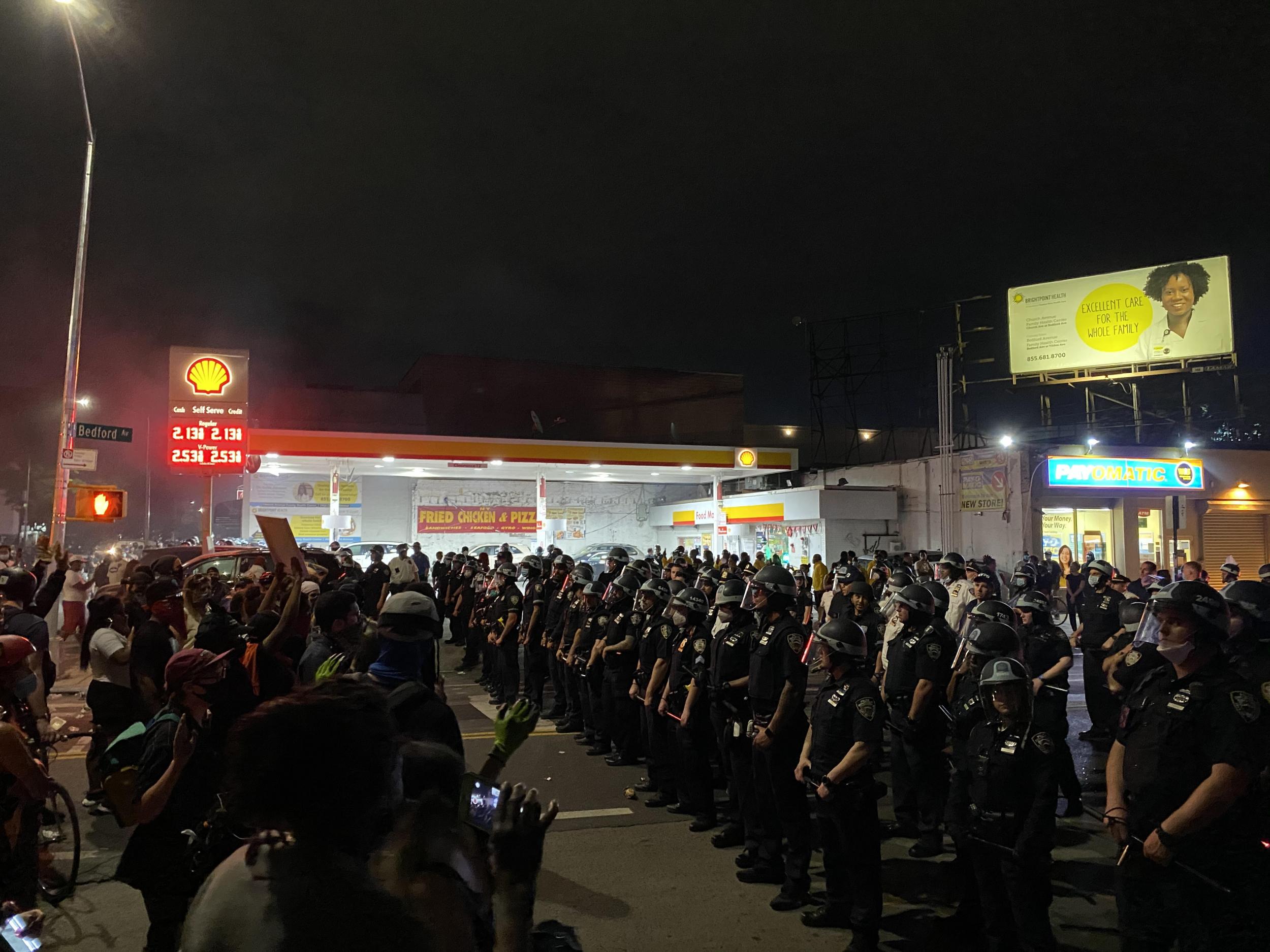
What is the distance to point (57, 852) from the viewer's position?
6.20m

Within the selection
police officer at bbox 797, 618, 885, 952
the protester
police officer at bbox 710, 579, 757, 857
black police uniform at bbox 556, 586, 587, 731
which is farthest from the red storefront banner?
police officer at bbox 797, 618, 885, 952

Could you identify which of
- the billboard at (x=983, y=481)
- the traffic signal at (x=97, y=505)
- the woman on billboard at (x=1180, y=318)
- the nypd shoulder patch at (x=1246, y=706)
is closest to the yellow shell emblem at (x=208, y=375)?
the traffic signal at (x=97, y=505)

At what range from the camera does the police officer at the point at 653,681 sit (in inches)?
303

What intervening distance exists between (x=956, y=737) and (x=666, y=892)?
233 cm

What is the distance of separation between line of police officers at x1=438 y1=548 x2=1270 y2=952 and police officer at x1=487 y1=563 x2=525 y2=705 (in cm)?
106

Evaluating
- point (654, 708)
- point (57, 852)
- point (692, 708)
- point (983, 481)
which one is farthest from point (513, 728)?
point (983, 481)

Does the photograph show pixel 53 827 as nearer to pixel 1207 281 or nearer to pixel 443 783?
pixel 443 783

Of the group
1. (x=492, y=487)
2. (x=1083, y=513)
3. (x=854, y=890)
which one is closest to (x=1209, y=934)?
(x=854, y=890)

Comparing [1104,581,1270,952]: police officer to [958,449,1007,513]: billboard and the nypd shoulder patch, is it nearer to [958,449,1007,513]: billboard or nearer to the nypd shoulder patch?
the nypd shoulder patch

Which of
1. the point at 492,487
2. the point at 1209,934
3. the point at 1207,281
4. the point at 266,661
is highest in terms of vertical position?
the point at 1207,281

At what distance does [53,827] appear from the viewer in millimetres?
6281

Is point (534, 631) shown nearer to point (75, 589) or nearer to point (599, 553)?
point (75, 589)

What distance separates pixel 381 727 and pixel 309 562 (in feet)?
40.5

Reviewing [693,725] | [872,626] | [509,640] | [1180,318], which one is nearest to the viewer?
[693,725]
